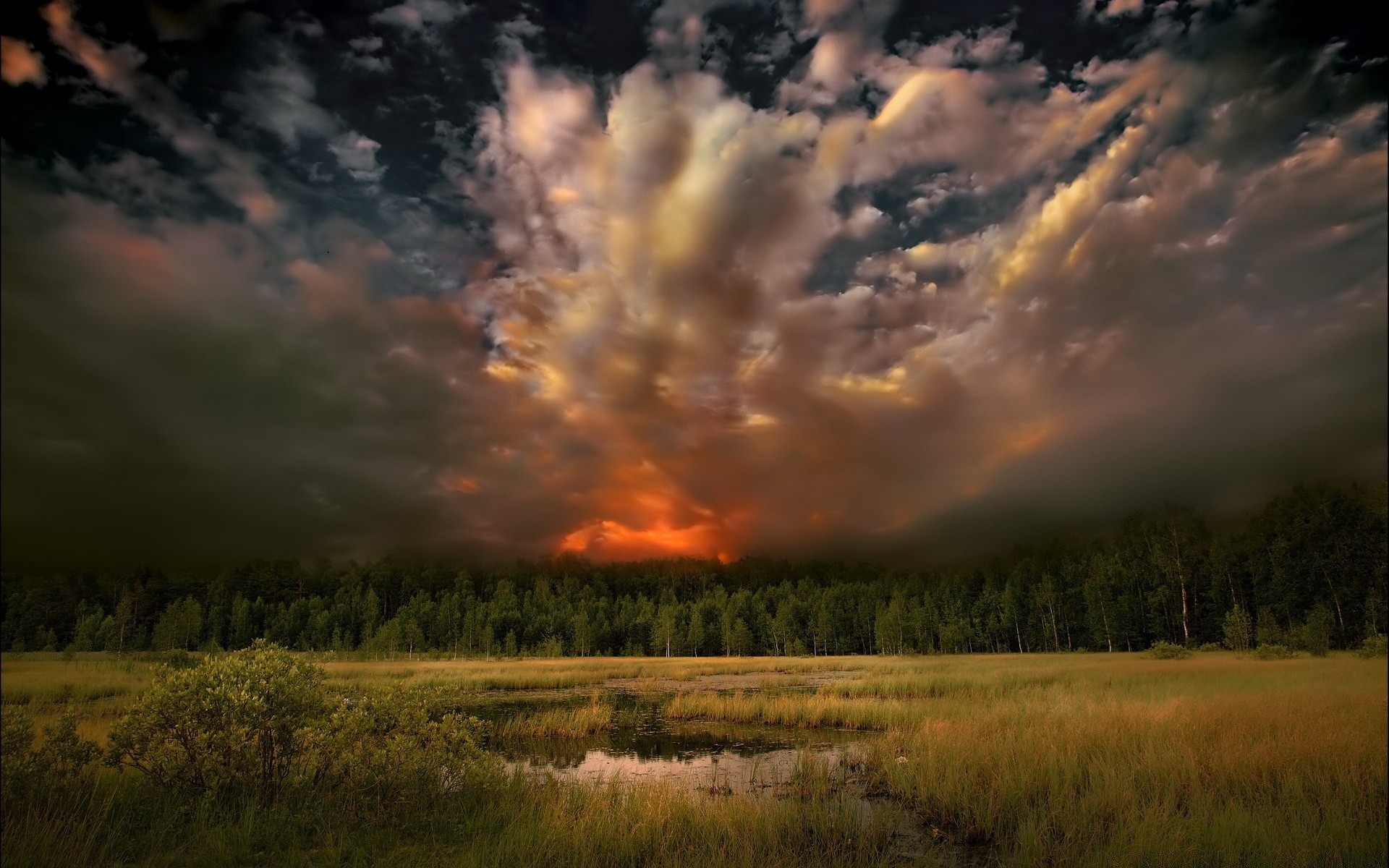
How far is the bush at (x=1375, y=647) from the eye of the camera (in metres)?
28.8

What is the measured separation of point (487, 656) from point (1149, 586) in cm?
9246

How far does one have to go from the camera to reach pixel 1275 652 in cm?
3975

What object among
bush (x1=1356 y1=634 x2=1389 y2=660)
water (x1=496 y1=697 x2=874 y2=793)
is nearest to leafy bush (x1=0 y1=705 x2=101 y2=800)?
water (x1=496 y1=697 x2=874 y2=793)

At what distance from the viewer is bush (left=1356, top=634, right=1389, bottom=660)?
28766 millimetres

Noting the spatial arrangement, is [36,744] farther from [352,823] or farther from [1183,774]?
[1183,774]

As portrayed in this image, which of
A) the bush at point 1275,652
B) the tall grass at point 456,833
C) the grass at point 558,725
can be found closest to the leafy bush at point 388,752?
the tall grass at point 456,833

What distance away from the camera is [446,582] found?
337 ft

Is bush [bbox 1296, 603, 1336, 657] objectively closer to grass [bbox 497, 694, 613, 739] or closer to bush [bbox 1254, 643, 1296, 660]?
bush [bbox 1254, 643, 1296, 660]

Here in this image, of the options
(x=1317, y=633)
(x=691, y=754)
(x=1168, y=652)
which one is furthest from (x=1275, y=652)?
(x=691, y=754)

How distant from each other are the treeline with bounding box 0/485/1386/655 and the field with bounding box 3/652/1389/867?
184 inches

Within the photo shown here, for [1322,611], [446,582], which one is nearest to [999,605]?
[1322,611]

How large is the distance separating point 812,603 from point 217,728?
409ft

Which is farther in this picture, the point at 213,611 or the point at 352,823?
the point at 213,611

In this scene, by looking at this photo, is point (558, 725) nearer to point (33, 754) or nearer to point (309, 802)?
point (309, 802)
